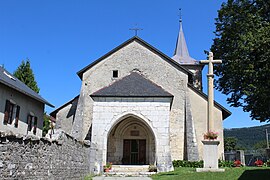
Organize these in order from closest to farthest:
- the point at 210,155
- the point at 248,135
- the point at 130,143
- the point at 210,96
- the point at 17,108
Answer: the point at 210,155, the point at 210,96, the point at 17,108, the point at 130,143, the point at 248,135

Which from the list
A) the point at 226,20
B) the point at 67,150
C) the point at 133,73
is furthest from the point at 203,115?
the point at 67,150

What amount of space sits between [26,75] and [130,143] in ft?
50.2

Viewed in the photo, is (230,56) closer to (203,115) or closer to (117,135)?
(203,115)

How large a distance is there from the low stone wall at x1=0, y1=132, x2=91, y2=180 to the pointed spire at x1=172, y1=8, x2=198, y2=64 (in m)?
23.4

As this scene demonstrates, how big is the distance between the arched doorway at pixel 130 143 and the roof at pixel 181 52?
42.9ft

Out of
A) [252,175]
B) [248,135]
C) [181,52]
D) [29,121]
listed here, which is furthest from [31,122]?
[248,135]

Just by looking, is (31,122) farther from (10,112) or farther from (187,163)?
(187,163)

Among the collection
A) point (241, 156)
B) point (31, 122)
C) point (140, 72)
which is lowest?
point (241, 156)

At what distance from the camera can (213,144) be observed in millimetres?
14219

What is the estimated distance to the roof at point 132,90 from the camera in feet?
64.2

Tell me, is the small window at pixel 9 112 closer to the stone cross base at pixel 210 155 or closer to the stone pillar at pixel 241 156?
the stone cross base at pixel 210 155

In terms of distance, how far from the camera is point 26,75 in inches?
1235

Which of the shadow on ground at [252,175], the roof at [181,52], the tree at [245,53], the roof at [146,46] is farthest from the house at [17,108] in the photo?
the roof at [181,52]

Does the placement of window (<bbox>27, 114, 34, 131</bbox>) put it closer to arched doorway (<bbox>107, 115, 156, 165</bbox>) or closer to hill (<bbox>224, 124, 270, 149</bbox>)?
arched doorway (<bbox>107, 115, 156, 165</bbox>)
